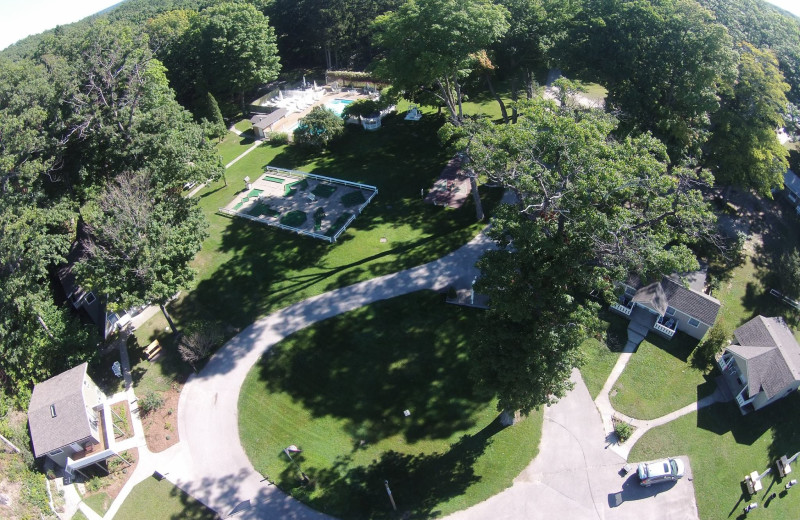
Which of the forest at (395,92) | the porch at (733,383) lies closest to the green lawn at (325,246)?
the forest at (395,92)

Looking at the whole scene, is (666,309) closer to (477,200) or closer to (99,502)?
(477,200)

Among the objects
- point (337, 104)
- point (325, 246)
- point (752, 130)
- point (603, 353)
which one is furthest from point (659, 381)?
point (337, 104)

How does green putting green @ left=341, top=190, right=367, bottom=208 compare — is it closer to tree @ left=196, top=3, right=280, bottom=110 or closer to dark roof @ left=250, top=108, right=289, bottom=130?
dark roof @ left=250, top=108, right=289, bottom=130

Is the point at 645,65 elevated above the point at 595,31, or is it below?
below

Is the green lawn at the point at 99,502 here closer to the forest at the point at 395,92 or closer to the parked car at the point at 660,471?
the forest at the point at 395,92

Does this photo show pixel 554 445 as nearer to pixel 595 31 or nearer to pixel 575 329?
pixel 575 329

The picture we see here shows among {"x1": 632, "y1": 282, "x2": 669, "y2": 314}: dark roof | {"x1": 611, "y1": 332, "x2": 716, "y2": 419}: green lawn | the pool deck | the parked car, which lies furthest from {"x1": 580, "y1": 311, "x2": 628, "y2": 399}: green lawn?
the pool deck

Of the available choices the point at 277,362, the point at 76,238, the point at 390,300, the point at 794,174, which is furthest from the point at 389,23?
the point at 794,174
